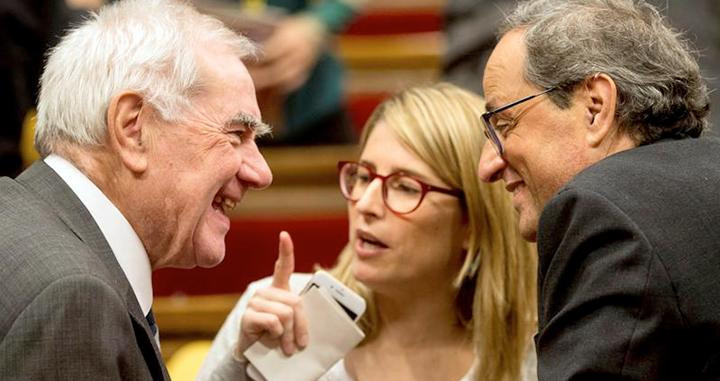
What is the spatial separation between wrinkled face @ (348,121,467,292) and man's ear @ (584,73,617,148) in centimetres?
64

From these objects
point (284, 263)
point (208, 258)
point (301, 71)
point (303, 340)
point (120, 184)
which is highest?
point (120, 184)

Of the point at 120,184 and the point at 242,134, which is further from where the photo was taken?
the point at 242,134

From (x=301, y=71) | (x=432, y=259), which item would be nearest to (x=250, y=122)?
(x=432, y=259)

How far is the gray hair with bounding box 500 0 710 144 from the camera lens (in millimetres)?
2047

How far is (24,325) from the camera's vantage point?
5.50 ft

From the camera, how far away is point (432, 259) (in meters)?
2.67

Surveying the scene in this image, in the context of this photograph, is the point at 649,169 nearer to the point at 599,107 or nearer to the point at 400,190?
the point at 599,107

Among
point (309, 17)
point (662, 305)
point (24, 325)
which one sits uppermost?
point (24, 325)

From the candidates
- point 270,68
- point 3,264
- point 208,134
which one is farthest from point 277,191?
point 3,264

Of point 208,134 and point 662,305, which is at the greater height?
point 208,134

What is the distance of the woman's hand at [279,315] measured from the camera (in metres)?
2.42

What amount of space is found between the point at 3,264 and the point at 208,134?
494 millimetres

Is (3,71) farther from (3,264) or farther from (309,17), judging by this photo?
(3,264)

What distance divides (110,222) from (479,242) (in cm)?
97
